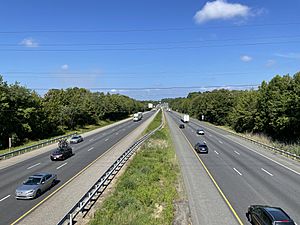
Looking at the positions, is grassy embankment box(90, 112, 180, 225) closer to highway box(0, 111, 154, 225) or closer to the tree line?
highway box(0, 111, 154, 225)

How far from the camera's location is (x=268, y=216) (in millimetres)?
14500

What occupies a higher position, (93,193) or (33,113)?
(33,113)

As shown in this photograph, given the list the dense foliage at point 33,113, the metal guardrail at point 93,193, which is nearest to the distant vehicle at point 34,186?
the metal guardrail at point 93,193

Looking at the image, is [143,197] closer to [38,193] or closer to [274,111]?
[38,193]

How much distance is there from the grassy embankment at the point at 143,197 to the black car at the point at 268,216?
13.6ft

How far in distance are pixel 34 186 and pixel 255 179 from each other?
17400 mm

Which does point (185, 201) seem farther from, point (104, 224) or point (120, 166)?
point (120, 166)

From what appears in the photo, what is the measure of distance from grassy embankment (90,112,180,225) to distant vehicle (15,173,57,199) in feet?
16.3

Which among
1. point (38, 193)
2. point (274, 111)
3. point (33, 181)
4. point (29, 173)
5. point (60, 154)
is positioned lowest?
point (29, 173)

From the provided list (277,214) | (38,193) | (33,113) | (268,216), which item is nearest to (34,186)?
(38,193)

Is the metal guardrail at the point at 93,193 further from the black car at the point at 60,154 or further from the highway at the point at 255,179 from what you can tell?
the black car at the point at 60,154

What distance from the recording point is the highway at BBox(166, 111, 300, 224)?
66.1 ft

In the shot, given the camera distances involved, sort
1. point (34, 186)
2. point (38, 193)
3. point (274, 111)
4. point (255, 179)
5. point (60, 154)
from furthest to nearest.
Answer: point (274, 111) < point (60, 154) < point (255, 179) < point (38, 193) < point (34, 186)

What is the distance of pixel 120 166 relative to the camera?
3091 cm
